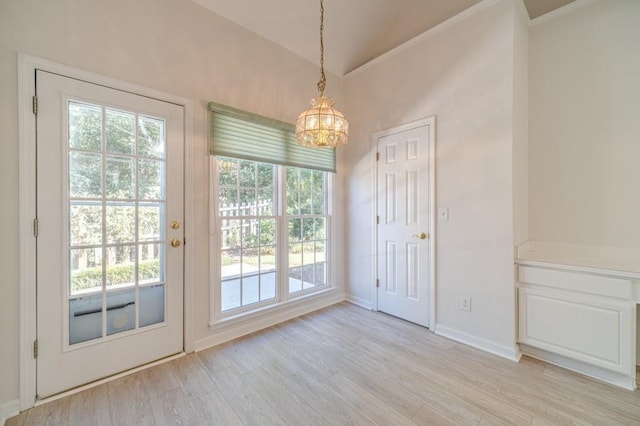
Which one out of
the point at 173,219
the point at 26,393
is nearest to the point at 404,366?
the point at 173,219

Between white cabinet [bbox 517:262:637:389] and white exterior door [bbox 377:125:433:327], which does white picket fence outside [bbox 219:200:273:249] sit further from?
white cabinet [bbox 517:262:637:389]

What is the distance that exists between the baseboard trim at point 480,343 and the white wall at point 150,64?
2.26 metres

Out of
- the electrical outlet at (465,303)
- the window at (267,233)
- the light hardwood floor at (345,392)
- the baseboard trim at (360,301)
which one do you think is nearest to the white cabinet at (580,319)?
the light hardwood floor at (345,392)

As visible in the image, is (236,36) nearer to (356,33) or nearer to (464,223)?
(356,33)

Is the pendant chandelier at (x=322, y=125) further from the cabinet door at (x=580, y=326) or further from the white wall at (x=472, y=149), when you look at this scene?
the cabinet door at (x=580, y=326)

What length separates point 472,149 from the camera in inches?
94.9

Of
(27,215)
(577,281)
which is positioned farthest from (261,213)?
(577,281)

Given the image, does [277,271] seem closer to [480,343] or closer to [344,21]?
[480,343]

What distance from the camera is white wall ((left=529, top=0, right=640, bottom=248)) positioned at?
7.01 ft

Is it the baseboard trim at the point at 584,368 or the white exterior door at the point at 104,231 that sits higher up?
the white exterior door at the point at 104,231

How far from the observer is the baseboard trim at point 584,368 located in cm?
183

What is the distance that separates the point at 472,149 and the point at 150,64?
282cm

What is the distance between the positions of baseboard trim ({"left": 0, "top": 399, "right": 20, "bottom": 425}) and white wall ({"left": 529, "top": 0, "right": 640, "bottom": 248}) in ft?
13.6

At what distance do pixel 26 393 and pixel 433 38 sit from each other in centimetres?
429
